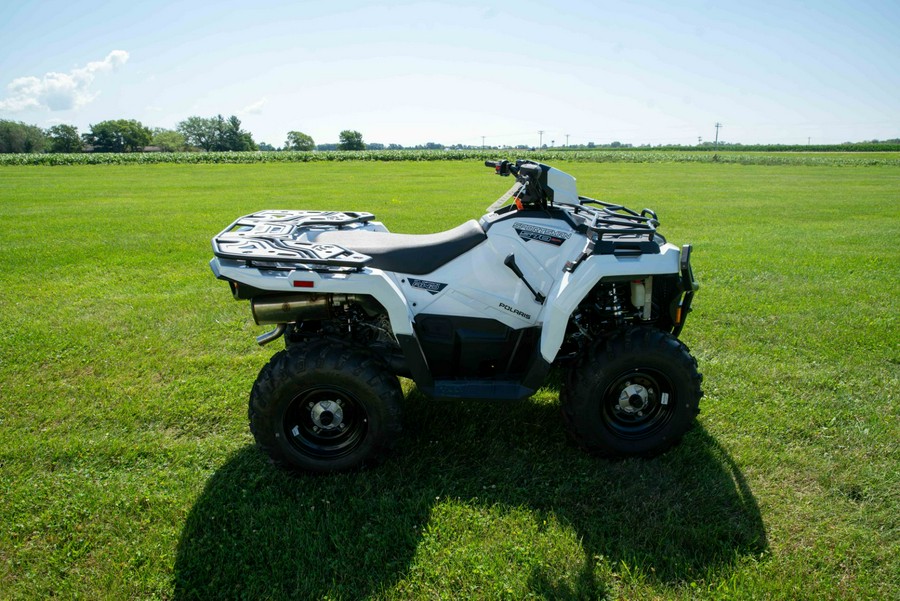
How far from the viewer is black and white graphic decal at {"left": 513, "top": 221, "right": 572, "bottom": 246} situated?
3.84 m

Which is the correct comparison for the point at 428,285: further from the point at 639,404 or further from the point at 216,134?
the point at 216,134

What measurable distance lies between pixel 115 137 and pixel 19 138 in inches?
495

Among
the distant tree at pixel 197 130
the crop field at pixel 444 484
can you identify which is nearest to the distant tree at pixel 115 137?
the distant tree at pixel 197 130

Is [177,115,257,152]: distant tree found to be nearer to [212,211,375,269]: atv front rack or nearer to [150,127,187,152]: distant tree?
[150,127,187,152]: distant tree

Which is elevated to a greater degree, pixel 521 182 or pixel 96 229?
pixel 521 182

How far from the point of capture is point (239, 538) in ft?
10.4

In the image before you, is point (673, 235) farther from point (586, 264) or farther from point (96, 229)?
point (96, 229)

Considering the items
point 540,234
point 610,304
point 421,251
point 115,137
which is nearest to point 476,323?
point 421,251

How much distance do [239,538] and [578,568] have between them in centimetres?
182

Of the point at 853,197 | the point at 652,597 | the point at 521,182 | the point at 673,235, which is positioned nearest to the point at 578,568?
the point at 652,597

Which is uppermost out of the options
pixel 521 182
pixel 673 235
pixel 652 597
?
pixel 521 182

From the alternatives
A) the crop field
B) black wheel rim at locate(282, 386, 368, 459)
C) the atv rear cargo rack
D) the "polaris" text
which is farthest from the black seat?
the crop field

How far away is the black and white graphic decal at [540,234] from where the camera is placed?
384cm

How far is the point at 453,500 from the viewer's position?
3.50m
